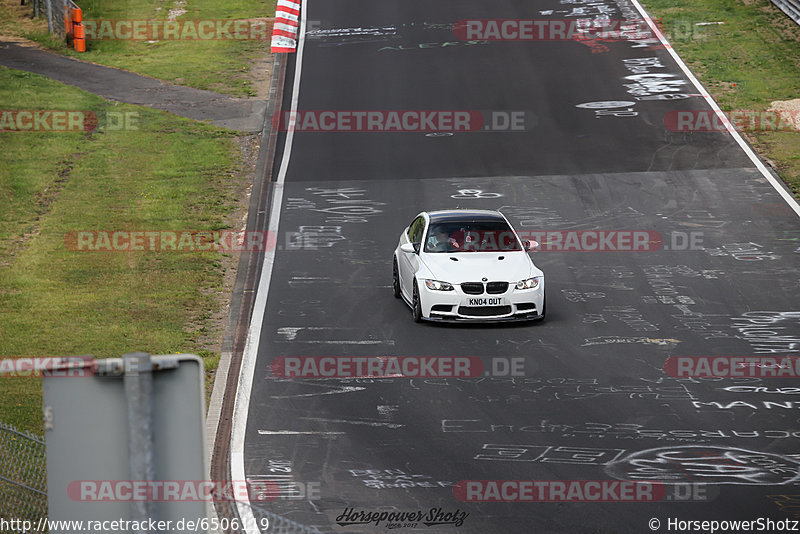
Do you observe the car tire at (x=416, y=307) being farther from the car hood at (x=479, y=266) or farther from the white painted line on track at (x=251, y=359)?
→ the white painted line on track at (x=251, y=359)

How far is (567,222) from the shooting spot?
69.8 ft

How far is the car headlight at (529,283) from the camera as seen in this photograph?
15773 millimetres

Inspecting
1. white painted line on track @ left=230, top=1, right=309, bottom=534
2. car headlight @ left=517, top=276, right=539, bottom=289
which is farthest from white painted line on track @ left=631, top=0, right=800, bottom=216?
white painted line on track @ left=230, top=1, right=309, bottom=534

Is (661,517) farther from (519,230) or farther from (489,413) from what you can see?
(519,230)

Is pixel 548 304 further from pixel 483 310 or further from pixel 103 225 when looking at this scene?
pixel 103 225

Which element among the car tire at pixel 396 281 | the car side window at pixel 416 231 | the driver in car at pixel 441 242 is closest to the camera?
the driver in car at pixel 441 242

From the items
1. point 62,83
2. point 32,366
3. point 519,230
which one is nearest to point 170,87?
point 62,83

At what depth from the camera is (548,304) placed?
16938 millimetres

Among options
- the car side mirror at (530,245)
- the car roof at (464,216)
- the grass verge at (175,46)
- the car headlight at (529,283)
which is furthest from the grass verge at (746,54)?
the grass verge at (175,46)

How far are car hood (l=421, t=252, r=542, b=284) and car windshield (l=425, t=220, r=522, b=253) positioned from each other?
236 mm

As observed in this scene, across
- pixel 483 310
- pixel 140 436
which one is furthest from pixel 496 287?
pixel 140 436

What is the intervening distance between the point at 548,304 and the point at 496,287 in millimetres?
1500

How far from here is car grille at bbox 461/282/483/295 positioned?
15781mm

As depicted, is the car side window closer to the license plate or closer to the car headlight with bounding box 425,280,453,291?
the car headlight with bounding box 425,280,453,291
